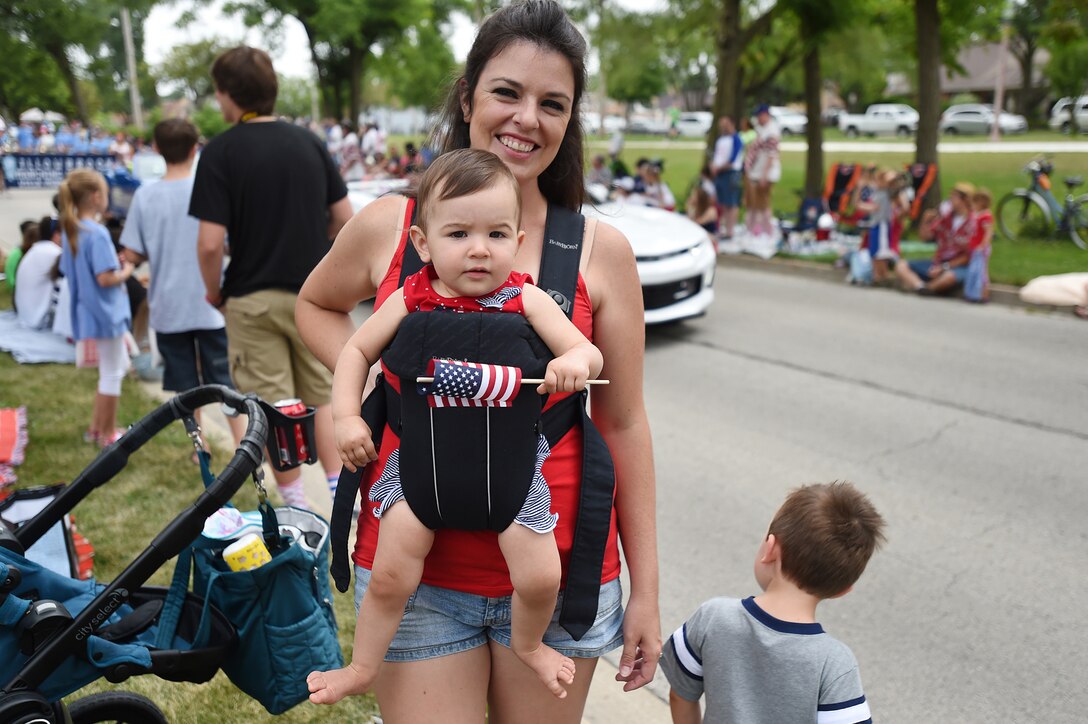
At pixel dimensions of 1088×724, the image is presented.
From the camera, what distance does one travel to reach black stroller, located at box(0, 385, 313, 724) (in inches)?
85.6

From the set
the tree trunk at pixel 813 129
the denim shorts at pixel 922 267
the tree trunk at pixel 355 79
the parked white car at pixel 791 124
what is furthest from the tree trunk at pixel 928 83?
the parked white car at pixel 791 124

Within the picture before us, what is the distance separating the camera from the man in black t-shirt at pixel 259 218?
423cm

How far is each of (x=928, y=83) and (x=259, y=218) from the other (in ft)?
42.3

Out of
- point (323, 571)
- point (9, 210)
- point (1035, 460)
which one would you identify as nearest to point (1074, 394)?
point (1035, 460)

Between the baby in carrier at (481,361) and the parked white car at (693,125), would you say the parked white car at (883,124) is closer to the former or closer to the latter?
the parked white car at (693,125)

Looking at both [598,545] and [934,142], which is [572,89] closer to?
[598,545]

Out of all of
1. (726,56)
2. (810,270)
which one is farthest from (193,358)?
(726,56)

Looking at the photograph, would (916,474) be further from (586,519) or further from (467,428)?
(467,428)

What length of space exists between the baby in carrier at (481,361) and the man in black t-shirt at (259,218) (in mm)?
2691

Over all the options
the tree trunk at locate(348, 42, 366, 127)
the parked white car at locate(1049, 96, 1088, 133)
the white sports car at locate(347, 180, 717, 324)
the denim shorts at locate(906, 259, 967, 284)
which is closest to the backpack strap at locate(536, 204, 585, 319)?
the white sports car at locate(347, 180, 717, 324)

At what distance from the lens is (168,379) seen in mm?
5293

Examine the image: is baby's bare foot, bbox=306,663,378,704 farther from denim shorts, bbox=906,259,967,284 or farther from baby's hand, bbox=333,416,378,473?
denim shorts, bbox=906,259,967,284

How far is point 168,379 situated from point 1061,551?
4.94 metres

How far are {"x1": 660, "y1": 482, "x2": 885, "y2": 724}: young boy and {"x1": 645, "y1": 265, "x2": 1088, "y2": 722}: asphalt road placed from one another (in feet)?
5.12
